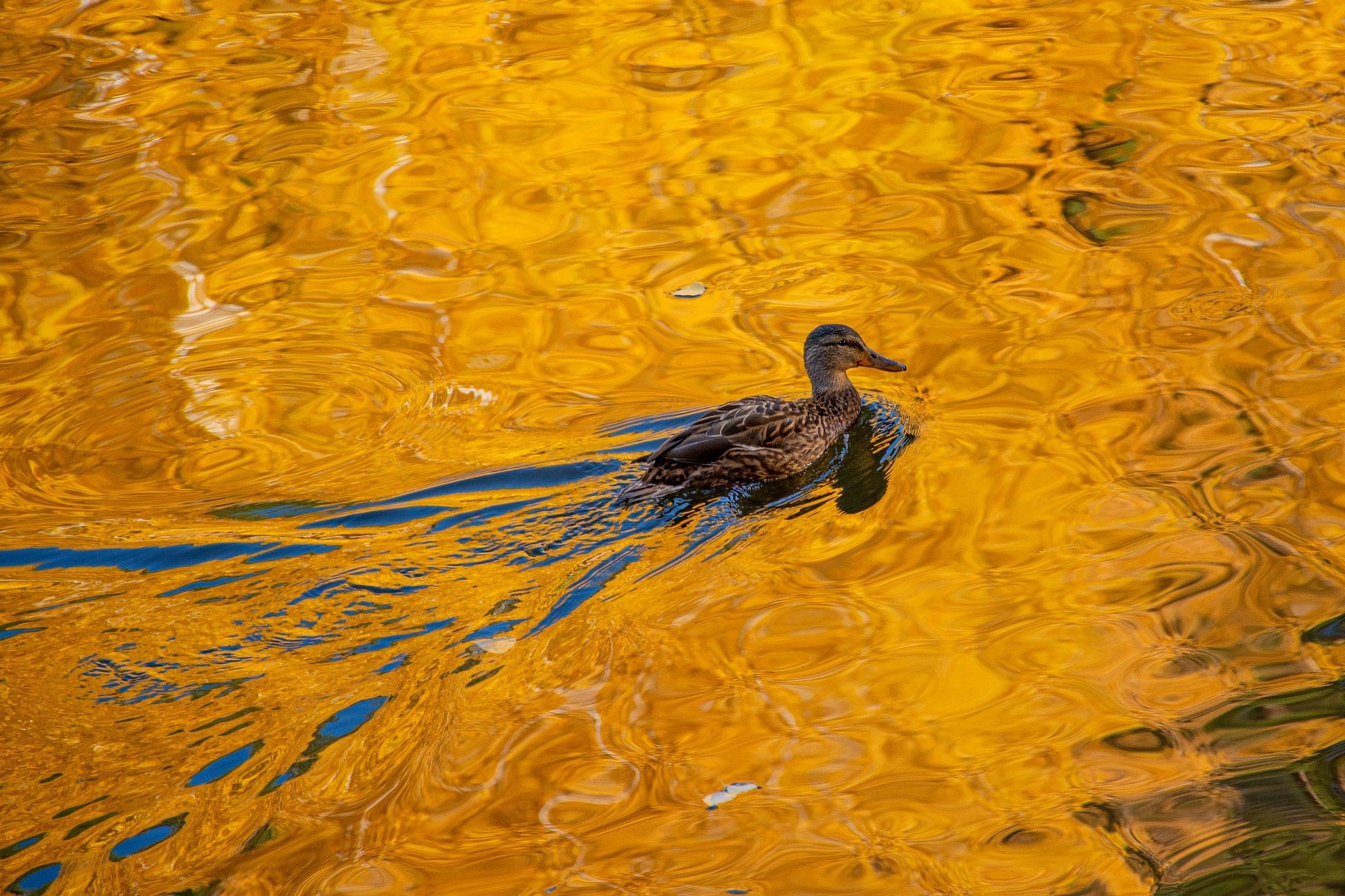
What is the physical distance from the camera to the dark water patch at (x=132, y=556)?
21.6 ft

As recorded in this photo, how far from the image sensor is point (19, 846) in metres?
4.93

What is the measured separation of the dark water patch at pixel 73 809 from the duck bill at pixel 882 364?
468 centimetres

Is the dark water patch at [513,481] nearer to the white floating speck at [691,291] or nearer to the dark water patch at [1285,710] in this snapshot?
the white floating speck at [691,291]

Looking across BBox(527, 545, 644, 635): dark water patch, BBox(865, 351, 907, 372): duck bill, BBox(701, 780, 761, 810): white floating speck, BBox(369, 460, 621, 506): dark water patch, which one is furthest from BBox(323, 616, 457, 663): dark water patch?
BBox(865, 351, 907, 372): duck bill

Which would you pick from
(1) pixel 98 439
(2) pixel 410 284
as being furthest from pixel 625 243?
(1) pixel 98 439

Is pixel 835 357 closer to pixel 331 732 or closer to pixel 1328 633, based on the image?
pixel 1328 633

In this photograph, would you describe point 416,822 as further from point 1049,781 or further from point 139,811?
point 1049,781

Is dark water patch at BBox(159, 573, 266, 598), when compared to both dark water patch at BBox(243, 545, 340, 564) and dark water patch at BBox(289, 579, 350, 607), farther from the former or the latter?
dark water patch at BBox(289, 579, 350, 607)

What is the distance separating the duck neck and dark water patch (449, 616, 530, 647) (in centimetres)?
264

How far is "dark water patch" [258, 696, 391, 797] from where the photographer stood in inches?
205

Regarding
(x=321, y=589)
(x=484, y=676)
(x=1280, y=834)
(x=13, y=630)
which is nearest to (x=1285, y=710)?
(x=1280, y=834)

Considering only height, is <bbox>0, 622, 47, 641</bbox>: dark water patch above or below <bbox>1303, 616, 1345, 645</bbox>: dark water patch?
below

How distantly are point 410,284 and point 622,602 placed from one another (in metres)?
4.09

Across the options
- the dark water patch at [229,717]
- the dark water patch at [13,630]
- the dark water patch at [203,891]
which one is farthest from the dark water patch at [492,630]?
the dark water patch at [13,630]
